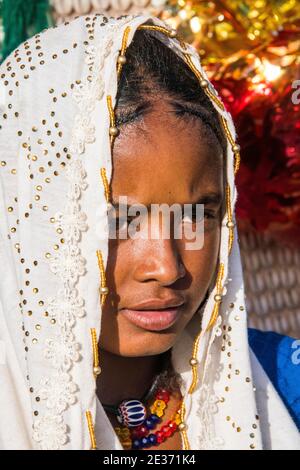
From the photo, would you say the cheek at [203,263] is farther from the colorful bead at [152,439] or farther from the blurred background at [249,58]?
the blurred background at [249,58]

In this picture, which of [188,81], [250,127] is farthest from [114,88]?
[250,127]

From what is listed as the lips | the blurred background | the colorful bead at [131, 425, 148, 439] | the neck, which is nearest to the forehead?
the lips

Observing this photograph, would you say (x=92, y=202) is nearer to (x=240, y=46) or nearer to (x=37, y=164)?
(x=37, y=164)

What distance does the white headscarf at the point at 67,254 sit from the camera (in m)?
1.48

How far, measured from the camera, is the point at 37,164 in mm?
1532

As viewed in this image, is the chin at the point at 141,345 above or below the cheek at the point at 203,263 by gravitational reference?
below

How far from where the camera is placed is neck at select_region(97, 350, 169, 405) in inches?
66.2

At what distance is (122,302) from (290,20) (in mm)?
1479

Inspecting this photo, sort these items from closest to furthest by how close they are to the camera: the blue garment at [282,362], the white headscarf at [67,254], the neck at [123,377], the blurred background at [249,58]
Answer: the white headscarf at [67,254] → the neck at [123,377] → the blue garment at [282,362] → the blurred background at [249,58]

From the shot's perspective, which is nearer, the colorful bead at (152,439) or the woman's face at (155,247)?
the woman's face at (155,247)

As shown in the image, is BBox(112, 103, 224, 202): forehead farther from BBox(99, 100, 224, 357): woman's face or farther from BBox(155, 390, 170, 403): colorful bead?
BBox(155, 390, 170, 403): colorful bead

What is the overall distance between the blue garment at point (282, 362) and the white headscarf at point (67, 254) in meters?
0.22

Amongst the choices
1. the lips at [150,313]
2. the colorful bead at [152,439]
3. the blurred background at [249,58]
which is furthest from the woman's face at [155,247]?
the blurred background at [249,58]

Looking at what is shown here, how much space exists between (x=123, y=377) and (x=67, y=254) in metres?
0.31
